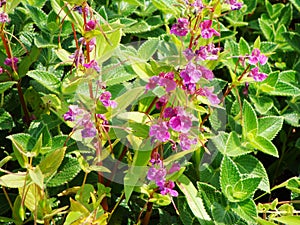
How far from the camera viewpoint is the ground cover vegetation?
106 centimetres

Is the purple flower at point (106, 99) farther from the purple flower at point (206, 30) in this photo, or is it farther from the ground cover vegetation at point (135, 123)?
the purple flower at point (206, 30)

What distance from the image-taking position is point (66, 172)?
1.27 meters

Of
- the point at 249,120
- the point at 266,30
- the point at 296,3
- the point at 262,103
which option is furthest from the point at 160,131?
the point at 296,3

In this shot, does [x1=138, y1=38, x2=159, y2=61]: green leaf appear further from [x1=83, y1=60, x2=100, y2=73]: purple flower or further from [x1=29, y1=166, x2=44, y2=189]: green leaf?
[x1=29, y1=166, x2=44, y2=189]: green leaf

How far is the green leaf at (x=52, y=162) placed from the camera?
1.07 m

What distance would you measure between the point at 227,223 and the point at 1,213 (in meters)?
0.55

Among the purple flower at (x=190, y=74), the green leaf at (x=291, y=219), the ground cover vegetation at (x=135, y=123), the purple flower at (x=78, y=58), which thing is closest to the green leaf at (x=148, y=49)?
the ground cover vegetation at (x=135, y=123)

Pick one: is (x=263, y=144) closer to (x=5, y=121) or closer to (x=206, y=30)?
(x=206, y=30)

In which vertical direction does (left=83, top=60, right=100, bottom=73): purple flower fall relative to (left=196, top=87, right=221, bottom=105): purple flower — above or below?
above

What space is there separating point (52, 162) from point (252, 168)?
580 mm

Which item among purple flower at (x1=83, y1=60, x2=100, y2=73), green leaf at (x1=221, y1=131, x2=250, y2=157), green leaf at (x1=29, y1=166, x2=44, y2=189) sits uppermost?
purple flower at (x1=83, y1=60, x2=100, y2=73)

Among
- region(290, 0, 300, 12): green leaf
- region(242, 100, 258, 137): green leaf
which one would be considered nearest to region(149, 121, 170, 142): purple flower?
region(242, 100, 258, 137): green leaf

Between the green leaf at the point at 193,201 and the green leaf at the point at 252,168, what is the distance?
0.18m

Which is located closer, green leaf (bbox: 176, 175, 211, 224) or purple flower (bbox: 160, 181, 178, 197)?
purple flower (bbox: 160, 181, 178, 197)
